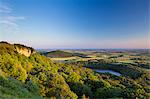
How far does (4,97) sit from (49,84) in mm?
27061

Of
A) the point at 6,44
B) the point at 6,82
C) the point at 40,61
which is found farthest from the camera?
the point at 40,61

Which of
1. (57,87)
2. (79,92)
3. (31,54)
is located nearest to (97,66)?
(31,54)

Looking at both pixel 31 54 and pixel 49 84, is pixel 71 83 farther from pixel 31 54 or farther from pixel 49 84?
pixel 31 54

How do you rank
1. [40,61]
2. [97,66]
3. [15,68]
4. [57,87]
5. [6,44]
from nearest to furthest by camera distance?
[57,87]
[15,68]
[6,44]
[40,61]
[97,66]

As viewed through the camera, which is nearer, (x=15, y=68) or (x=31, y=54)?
(x=15, y=68)

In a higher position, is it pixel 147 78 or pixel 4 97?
pixel 4 97

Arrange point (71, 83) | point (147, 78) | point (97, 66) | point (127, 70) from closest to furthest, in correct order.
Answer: point (71, 83), point (147, 78), point (127, 70), point (97, 66)

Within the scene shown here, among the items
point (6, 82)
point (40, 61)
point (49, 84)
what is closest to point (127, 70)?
point (40, 61)

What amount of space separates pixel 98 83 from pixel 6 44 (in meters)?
30.3

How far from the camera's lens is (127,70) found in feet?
340

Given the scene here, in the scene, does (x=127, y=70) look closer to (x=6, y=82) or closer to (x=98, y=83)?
(x=98, y=83)

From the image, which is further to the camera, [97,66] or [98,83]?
[97,66]

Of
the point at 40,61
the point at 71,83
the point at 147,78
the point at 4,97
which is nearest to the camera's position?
the point at 4,97

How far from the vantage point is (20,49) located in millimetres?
70438
